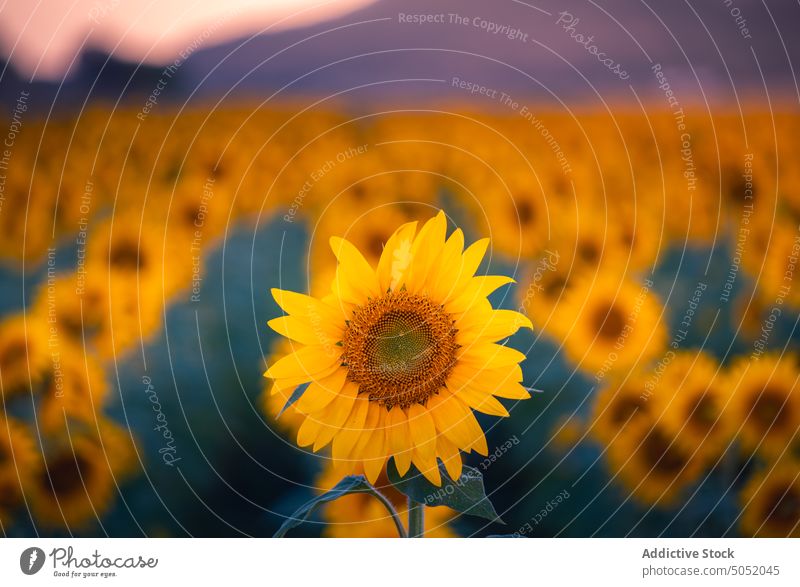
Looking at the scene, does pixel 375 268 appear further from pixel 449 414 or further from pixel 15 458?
pixel 15 458

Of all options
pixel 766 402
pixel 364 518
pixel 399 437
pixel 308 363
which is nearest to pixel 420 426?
pixel 399 437

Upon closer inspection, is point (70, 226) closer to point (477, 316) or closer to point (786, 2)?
point (477, 316)

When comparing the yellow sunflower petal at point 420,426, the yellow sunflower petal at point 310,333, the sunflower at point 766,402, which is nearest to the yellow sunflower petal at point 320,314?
the yellow sunflower petal at point 310,333

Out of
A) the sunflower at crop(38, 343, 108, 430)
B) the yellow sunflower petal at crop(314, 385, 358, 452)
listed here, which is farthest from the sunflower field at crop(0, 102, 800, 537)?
the yellow sunflower petal at crop(314, 385, 358, 452)

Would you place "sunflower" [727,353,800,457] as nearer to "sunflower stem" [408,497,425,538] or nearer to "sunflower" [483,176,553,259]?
"sunflower" [483,176,553,259]

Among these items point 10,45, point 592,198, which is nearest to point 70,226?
point 10,45
